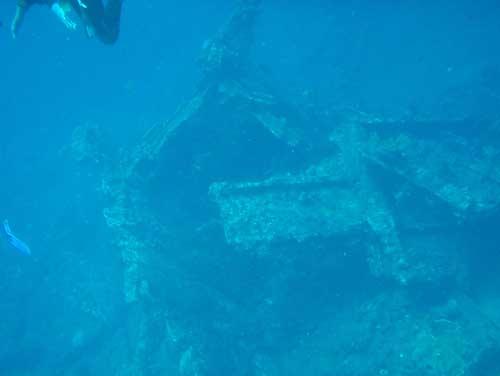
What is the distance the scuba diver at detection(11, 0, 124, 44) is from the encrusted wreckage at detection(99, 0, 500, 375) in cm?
536

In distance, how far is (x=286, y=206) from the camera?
328 inches

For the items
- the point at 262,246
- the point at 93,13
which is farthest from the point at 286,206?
the point at 93,13

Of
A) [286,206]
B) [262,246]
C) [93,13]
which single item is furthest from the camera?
[286,206]

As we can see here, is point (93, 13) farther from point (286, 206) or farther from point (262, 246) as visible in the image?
point (286, 206)

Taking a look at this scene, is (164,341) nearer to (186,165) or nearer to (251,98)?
Result: (186,165)

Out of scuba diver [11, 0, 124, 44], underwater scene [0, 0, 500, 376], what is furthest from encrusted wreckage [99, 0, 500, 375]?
scuba diver [11, 0, 124, 44]

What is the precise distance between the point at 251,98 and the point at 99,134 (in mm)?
8158

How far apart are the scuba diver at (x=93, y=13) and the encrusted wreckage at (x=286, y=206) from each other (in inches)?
211

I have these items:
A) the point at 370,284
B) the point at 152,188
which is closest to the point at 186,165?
the point at 152,188

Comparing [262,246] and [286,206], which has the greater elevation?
[286,206]

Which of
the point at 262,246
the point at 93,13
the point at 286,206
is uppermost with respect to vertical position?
the point at 286,206

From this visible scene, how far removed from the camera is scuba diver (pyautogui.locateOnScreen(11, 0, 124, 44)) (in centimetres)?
282

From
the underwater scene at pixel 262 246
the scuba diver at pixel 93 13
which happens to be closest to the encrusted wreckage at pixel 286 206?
the underwater scene at pixel 262 246

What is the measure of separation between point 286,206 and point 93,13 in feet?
19.8
